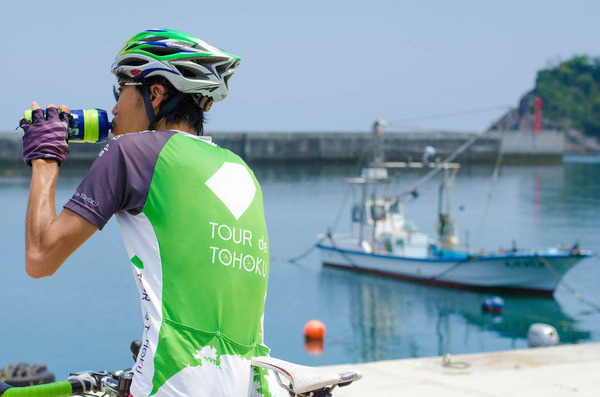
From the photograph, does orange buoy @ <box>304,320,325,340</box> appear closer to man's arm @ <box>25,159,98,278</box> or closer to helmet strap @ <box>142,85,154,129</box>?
helmet strap @ <box>142,85,154,129</box>

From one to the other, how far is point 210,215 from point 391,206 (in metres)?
25.7

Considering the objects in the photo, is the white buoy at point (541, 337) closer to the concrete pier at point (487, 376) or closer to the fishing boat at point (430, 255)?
the fishing boat at point (430, 255)

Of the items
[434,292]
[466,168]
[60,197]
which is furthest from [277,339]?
[466,168]

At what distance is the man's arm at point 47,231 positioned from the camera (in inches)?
63.7

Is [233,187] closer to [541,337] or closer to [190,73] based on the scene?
[190,73]

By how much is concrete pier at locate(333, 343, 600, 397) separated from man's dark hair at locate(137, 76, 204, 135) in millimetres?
2989

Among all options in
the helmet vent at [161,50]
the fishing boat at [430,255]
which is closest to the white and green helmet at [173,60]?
the helmet vent at [161,50]

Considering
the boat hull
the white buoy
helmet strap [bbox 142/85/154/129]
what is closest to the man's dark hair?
helmet strap [bbox 142/85/154/129]

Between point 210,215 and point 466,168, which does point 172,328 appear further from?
point 466,168

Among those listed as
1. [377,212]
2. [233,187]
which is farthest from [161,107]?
[377,212]

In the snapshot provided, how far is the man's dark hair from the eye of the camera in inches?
72.6

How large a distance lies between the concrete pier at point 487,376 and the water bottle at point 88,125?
305cm

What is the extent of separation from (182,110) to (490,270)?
82.4ft

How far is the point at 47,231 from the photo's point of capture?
162cm
